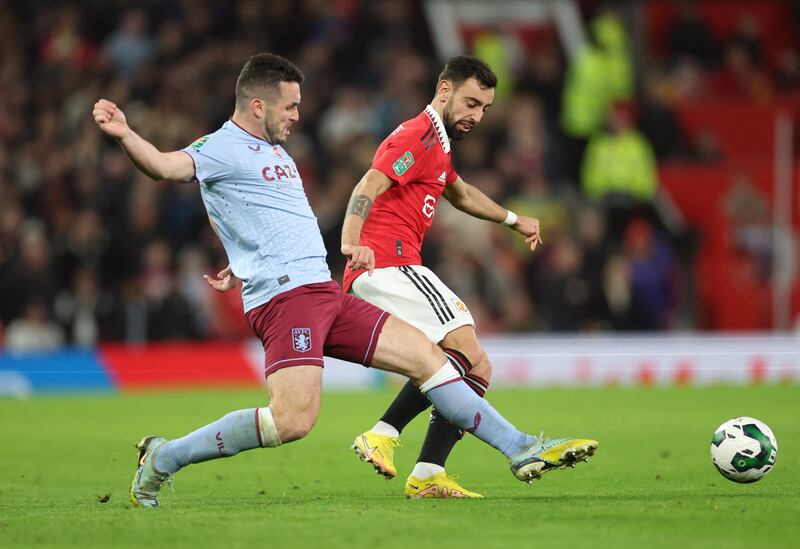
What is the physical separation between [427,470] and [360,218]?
1559 millimetres

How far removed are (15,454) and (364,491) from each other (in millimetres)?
3903

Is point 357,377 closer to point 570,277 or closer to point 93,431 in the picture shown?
point 570,277

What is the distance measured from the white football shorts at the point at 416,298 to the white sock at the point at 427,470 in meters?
0.73

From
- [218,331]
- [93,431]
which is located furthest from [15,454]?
[218,331]

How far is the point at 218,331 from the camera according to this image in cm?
1864

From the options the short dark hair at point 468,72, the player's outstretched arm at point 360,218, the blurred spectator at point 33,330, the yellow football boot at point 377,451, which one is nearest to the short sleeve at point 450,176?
the short dark hair at point 468,72

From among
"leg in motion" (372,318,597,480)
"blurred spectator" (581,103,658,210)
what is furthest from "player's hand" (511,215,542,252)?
"blurred spectator" (581,103,658,210)

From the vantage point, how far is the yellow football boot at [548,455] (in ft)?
23.4

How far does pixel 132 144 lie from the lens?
6.77 m

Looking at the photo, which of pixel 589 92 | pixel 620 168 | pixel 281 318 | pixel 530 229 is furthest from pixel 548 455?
pixel 589 92

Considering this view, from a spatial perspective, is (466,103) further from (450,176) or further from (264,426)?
(264,426)

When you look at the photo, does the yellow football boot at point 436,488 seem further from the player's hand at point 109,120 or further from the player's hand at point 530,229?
the player's hand at point 109,120

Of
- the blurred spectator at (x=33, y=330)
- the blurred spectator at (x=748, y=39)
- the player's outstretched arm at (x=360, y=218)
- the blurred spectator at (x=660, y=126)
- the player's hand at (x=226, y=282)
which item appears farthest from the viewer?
the blurred spectator at (x=748, y=39)

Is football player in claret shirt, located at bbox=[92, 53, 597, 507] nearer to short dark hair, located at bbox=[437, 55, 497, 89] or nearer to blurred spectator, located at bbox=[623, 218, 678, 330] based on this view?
short dark hair, located at bbox=[437, 55, 497, 89]
